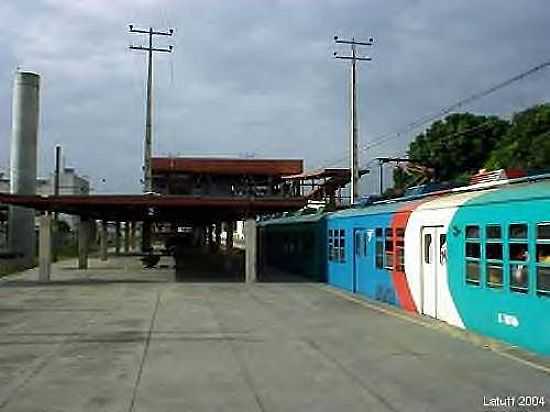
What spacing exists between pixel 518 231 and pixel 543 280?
3.45 feet

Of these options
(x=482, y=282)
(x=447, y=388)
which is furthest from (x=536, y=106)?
(x=447, y=388)

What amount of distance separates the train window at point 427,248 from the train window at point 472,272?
2.31m

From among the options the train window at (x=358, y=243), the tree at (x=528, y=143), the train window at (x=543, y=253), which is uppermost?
the tree at (x=528, y=143)

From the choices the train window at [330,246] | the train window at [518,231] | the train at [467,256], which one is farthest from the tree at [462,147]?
the train window at [518,231]

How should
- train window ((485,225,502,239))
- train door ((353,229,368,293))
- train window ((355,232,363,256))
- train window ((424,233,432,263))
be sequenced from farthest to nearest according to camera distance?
train window ((355,232,363,256)), train door ((353,229,368,293)), train window ((424,233,432,263)), train window ((485,225,502,239))

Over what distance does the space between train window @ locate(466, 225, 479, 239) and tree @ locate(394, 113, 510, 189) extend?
45.3 m

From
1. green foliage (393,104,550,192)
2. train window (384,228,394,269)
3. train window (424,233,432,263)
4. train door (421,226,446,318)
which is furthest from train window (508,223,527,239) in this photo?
green foliage (393,104,550,192)

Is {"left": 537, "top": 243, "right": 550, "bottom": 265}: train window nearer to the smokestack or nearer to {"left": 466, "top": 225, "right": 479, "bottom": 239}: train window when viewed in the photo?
{"left": 466, "top": 225, "right": 479, "bottom": 239}: train window

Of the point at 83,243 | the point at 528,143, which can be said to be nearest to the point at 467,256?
the point at 83,243

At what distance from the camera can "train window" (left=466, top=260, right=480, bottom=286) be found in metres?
13.8

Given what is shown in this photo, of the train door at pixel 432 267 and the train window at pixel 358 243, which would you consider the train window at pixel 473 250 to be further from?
the train window at pixel 358 243

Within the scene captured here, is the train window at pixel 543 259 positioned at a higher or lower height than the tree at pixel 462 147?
lower

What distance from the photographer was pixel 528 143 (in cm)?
4997

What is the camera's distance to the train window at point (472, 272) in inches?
542
